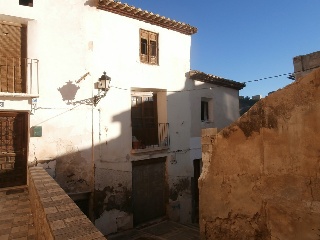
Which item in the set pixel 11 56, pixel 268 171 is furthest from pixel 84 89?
pixel 268 171

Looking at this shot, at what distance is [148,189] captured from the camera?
11.0m

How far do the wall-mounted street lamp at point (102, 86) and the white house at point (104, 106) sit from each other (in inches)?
1.4

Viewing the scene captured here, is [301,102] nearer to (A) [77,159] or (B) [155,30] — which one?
(A) [77,159]

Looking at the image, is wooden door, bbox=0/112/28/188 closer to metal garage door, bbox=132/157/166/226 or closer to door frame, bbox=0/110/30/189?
door frame, bbox=0/110/30/189

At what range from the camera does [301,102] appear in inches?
149

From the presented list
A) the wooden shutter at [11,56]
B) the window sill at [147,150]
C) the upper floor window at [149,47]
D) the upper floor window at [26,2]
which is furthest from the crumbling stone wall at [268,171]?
the upper floor window at [26,2]

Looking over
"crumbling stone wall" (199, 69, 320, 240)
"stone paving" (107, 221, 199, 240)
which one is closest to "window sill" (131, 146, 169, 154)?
"stone paving" (107, 221, 199, 240)

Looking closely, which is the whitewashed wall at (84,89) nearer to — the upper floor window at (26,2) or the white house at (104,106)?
the white house at (104,106)

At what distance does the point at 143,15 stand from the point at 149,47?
1316 millimetres

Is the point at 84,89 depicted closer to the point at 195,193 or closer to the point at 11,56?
the point at 11,56

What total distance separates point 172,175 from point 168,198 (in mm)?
1032

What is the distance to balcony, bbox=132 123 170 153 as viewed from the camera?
36.6 feet

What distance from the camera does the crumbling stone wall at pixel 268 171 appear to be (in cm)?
366

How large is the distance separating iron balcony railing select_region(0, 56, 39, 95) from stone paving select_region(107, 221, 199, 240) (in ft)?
19.4
